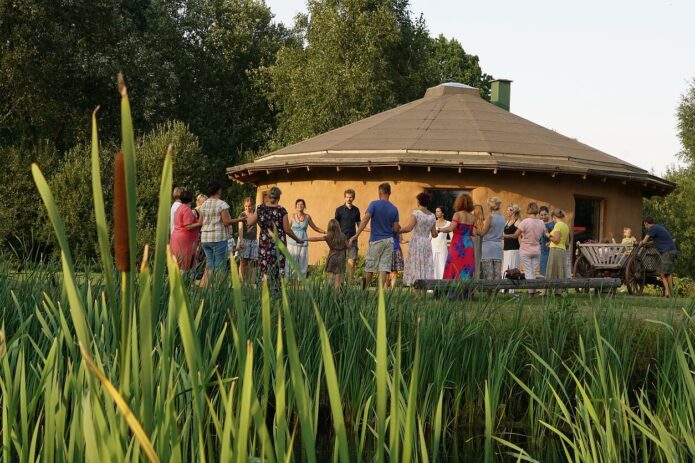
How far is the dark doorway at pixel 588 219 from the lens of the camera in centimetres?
2041

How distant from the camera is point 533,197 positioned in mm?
19203

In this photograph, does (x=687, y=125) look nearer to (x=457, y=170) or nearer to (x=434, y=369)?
(x=457, y=170)

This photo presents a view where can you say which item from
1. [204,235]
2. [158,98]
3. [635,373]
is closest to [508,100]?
[158,98]

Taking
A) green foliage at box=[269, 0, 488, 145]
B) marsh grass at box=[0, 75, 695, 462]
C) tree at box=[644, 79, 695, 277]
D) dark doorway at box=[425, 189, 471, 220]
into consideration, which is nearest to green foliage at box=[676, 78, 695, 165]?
tree at box=[644, 79, 695, 277]

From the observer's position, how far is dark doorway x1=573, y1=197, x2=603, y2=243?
20.4m

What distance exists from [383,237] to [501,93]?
1771 cm

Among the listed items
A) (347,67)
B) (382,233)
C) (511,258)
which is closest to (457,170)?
(511,258)

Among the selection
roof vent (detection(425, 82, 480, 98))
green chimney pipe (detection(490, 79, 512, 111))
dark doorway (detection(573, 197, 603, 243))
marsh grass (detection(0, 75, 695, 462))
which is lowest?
marsh grass (detection(0, 75, 695, 462))

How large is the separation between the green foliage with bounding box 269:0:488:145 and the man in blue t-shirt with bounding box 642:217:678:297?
1761 cm

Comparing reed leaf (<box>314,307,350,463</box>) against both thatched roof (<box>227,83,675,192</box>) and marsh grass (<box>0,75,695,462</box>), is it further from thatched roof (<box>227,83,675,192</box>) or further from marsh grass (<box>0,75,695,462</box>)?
thatched roof (<box>227,83,675,192</box>)

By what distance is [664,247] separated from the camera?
15.4m

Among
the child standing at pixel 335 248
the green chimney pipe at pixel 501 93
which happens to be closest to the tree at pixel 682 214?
the green chimney pipe at pixel 501 93

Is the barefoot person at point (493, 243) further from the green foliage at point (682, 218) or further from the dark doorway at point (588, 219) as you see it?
the green foliage at point (682, 218)

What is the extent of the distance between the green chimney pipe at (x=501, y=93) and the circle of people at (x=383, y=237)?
47.7ft
